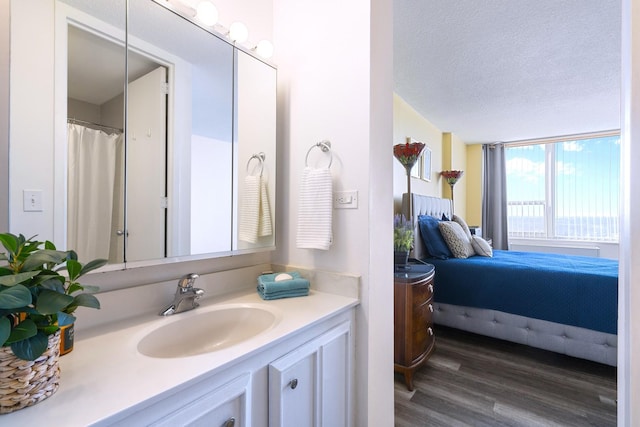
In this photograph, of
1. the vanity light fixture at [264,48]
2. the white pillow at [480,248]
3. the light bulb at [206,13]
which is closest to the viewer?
the light bulb at [206,13]

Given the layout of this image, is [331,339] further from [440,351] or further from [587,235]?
[587,235]

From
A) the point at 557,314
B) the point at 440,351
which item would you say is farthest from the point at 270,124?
the point at 557,314

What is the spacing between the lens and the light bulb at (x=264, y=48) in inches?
57.6

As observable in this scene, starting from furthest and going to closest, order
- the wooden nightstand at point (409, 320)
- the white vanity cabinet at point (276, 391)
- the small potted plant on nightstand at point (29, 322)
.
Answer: the wooden nightstand at point (409, 320) → the white vanity cabinet at point (276, 391) → the small potted plant on nightstand at point (29, 322)

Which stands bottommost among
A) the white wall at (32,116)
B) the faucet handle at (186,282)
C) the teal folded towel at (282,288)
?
the teal folded towel at (282,288)

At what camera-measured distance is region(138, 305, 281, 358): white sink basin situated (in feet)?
3.24

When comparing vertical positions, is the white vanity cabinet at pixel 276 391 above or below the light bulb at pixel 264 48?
below

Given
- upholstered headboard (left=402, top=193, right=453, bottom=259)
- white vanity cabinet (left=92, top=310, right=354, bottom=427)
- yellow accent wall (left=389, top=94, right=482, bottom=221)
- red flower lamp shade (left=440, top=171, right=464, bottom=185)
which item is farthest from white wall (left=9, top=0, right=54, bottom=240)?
red flower lamp shade (left=440, top=171, right=464, bottom=185)

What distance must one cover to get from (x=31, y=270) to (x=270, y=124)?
3.71ft

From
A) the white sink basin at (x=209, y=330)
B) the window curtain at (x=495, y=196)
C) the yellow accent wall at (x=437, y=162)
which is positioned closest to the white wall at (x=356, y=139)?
the yellow accent wall at (x=437, y=162)

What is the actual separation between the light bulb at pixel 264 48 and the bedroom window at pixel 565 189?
5090 millimetres

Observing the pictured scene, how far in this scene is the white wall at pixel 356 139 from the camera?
1242 millimetres

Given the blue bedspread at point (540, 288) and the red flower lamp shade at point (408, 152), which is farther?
the red flower lamp shade at point (408, 152)

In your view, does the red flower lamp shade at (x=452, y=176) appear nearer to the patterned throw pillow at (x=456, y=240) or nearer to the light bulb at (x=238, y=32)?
the patterned throw pillow at (x=456, y=240)
